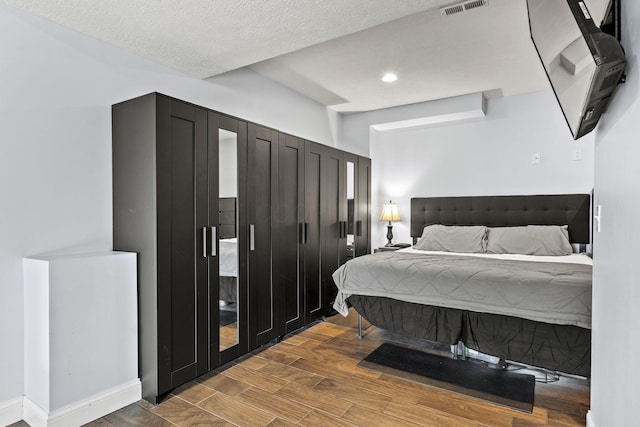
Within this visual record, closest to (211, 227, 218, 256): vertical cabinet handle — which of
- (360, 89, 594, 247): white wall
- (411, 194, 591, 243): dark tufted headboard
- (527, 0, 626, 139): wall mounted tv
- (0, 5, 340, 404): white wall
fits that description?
(0, 5, 340, 404): white wall

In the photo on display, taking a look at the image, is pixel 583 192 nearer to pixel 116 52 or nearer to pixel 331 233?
pixel 331 233

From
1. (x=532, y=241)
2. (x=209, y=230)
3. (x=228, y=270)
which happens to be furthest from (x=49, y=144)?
(x=532, y=241)

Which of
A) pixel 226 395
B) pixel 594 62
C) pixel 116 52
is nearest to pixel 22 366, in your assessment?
pixel 226 395

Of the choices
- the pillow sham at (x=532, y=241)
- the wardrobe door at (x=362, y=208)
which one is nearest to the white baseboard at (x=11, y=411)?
the wardrobe door at (x=362, y=208)

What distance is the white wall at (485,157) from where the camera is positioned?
13.3ft

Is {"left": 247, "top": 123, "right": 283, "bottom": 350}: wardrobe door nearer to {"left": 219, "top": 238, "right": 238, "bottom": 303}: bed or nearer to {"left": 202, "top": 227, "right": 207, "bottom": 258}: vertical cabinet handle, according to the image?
{"left": 219, "top": 238, "right": 238, "bottom": 303}: bed

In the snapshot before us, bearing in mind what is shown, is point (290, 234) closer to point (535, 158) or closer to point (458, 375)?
point (458, 375)

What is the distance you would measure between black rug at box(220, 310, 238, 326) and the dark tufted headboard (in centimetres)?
291

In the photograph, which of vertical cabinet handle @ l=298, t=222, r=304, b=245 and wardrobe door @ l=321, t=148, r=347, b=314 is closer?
vertical cabinet handle @ l=298, t=222, r=304, b=245

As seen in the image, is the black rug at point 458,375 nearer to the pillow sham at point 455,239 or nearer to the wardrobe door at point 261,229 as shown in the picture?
the wardrobe door at point 261,229

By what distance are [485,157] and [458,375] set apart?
290cm

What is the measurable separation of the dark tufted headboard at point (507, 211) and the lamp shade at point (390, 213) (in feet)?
0.70

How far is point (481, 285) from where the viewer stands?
8.12 feet

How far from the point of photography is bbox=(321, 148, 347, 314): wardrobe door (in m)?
3.81
